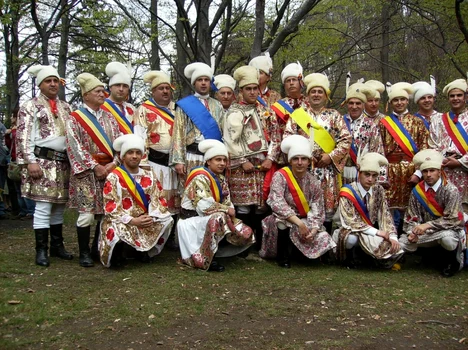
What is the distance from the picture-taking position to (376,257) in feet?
16.3

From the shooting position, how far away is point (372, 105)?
586 centimetres

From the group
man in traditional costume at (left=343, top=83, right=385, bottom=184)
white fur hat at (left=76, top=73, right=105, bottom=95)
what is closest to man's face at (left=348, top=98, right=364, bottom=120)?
man in traditional costume at (left=343, top=83, right=385, bottom=184)

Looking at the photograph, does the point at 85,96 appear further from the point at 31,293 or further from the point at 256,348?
the point at 256,348

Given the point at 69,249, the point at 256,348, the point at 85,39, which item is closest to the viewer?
the point at 256,348

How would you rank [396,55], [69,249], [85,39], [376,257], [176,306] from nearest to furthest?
1. [176,306]
2. [376,257]
3. [69,249]
4. [396,55]
5. [85,39]

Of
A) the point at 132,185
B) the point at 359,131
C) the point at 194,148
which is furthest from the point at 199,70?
the point at 359,131

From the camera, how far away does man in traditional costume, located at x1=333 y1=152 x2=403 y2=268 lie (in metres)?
4.97

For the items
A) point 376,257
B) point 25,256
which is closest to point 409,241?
point 376,257

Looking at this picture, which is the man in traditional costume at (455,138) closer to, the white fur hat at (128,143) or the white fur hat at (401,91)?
the white fur hat at (401,91)

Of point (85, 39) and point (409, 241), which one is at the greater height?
point (85, 39)

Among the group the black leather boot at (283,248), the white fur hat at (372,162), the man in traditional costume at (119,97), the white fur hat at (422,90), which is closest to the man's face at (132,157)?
the man in traditional costume at (119,97)

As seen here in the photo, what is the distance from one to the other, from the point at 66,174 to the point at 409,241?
3572 mm

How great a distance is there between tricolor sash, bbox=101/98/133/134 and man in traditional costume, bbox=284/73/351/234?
174 centimetres

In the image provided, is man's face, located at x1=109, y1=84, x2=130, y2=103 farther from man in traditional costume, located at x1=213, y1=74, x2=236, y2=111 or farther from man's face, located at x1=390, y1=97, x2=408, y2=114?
man's face, located at x1=390, y1=97, x2=408, y2=114
